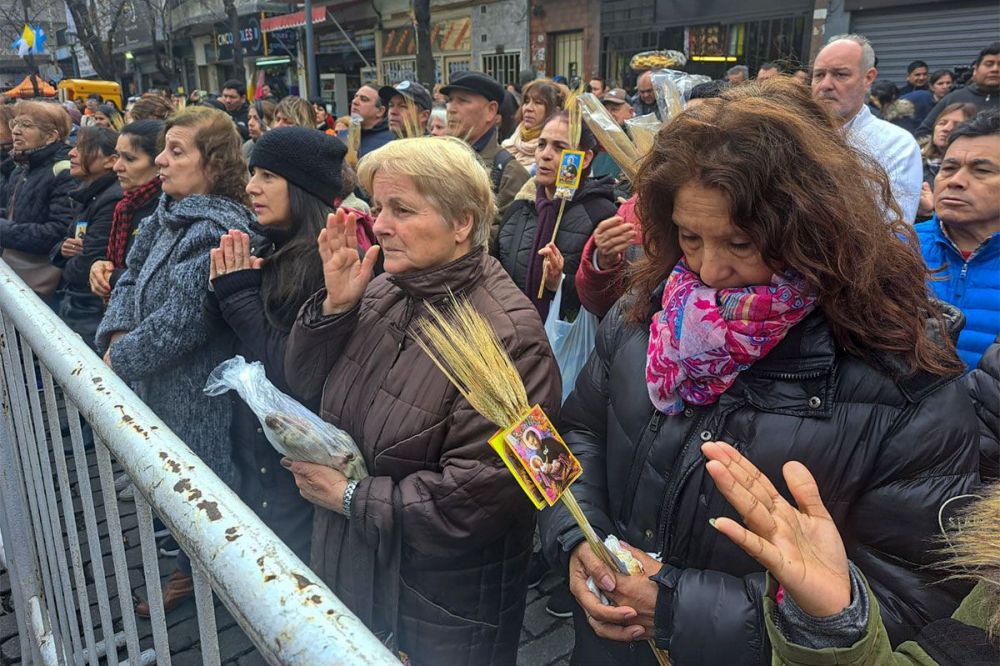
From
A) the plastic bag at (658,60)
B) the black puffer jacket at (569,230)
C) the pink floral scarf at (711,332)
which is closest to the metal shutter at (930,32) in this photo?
the plastic bag at (658,60)

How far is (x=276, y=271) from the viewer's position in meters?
2.56

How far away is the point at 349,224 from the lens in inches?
84.0

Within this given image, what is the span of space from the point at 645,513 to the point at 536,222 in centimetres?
204

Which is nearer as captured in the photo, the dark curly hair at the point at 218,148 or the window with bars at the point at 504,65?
the dark curly hair at the point at 218,148

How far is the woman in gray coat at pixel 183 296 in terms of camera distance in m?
2.71

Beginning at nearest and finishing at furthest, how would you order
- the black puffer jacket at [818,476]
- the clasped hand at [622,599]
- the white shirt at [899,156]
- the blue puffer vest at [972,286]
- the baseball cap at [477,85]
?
the black puffer jacket at [818,476] → the clasped hand at [622,599] → the blue puffer vest at [972,286] → the white shirt at [899,156] → the baseball cap at [477,85]

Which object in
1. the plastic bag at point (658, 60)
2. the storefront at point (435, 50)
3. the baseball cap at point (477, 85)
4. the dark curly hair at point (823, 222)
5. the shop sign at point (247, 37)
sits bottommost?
the dark curly hair at point (823, 222)

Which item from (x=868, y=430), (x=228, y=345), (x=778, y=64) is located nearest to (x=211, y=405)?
(x=228, y=345)

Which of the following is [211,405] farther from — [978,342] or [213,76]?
[213,76]

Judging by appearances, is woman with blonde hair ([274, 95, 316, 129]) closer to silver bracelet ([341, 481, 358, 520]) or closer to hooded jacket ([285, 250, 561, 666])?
hooded jacket ([285, 250, 561, 666])

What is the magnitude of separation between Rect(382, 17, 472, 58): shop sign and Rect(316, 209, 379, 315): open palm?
2039cm

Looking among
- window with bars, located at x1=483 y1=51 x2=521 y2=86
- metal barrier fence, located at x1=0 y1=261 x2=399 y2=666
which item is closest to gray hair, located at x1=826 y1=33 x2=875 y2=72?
metal barrier fence, located at x1=0 y1=261 x2=399 y2=666

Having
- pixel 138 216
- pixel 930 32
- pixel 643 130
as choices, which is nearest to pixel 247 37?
pixel 930 32

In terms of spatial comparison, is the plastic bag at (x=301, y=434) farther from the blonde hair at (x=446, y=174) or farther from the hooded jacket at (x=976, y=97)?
the hooded jacket at (x=976, y=97)
